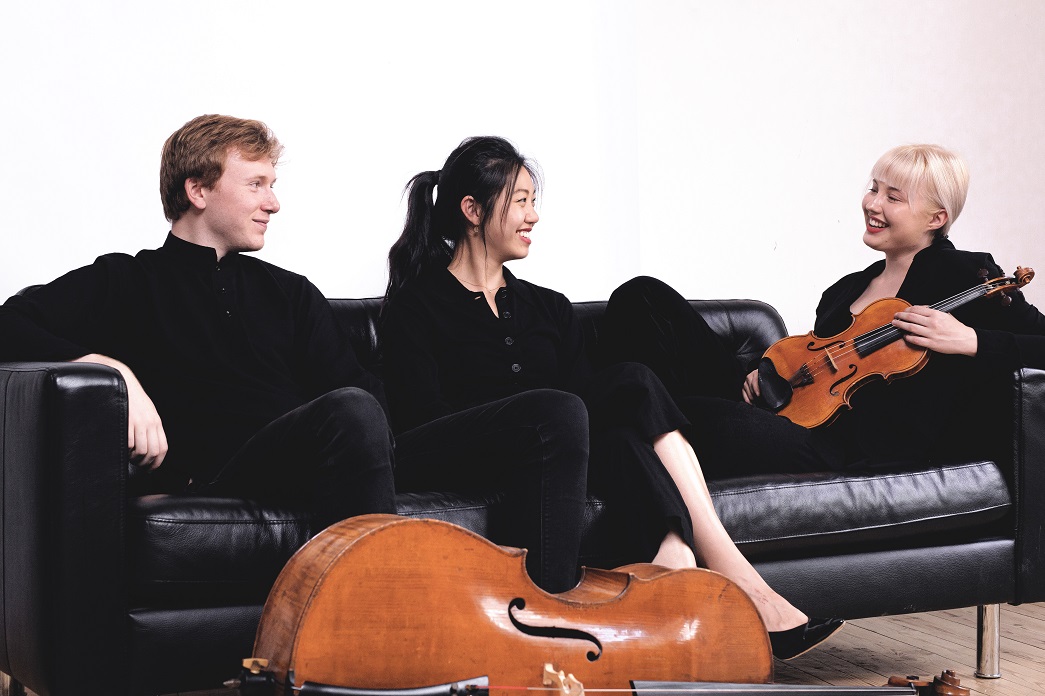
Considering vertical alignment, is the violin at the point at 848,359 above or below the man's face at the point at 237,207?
below

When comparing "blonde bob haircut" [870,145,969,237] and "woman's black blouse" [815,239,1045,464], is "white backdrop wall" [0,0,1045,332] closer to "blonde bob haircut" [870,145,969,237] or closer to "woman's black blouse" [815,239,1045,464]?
"blonde bob haircut" [870,145,969,237]

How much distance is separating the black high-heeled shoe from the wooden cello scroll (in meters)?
0.42

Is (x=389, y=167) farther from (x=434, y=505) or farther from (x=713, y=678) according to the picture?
(x=713, y=678)

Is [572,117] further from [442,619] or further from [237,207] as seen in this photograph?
[442,619]

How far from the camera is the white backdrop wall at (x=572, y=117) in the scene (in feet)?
8.04

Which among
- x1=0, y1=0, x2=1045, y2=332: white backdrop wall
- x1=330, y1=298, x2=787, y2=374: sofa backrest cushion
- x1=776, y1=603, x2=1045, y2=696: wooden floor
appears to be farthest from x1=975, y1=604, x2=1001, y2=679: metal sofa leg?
x1=0, y1=0, x2=1045, y2=332: white backdrop wall

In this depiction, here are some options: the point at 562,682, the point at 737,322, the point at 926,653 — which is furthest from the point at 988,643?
the point at 562,682

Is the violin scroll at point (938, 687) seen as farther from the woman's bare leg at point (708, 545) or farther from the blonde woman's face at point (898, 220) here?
the blonde woman's face at point (898, 220)

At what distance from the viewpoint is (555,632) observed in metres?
1.28

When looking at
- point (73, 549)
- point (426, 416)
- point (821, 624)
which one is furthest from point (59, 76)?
point (821, 624)

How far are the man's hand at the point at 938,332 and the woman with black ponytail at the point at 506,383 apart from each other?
606mm

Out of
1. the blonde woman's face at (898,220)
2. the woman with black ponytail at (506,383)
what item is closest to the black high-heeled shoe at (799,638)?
the woman with black ponytail at (506,383)

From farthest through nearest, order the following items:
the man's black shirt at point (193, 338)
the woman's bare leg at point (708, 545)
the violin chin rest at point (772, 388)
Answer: the violin chin rest at point (772, 388) → the man's black shirt at point (193, 338) → the woman's bare leg at point (708, 545)

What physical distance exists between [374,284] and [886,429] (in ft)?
4.38
